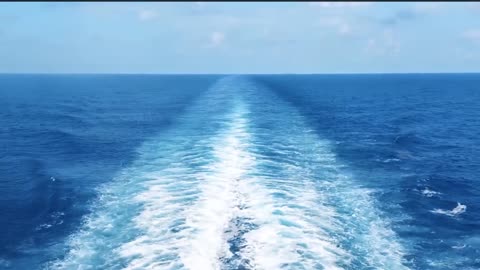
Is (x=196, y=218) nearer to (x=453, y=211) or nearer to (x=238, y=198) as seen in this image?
→ (x=238, y=198)

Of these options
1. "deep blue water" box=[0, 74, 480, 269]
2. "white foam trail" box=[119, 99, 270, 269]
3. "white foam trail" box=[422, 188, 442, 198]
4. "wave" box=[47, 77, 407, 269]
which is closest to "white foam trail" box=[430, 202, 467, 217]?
"deep blue water" box=[0, 74, 480, 269]

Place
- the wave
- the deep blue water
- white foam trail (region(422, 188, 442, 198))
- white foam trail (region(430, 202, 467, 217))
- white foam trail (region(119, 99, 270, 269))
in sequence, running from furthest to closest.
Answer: white foam trail (region(422, 188, 442, 198))
white foam trail (region(430, 202, 467, 217))
the deep blue water
the wave
white foam trail (region(119, 99, 270, 269))

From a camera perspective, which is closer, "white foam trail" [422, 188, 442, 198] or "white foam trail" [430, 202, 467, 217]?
"white foam trail" [430, 202, 467, 217]

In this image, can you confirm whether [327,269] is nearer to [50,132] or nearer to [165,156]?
[165,156]

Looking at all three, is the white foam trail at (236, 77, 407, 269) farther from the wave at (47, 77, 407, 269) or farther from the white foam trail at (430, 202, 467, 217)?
the white foam trail at (430, 202, 467, 217)


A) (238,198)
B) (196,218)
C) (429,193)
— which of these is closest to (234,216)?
(196,218)

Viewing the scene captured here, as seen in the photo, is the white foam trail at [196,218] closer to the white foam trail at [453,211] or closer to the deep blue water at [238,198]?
the deep blue water at [238,198]

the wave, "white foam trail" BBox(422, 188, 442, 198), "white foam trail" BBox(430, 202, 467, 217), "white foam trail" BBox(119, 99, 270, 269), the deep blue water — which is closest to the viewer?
"white foam trail" BBox(119, 99, 270, 269)

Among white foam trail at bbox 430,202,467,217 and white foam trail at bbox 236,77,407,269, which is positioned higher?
white foam trail at bbox 236,77,407,269
